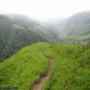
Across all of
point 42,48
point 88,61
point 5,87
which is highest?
point 42,48

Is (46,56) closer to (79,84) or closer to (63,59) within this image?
(63,59)

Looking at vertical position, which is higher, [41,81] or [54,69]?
[54,69]

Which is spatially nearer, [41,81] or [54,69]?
[41,81]

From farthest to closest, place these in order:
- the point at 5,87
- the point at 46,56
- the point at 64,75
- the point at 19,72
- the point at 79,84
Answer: the point at 46,56 < the point at 19,72 < the point at 5,87 < the point at 64,75 < the point at 79,84

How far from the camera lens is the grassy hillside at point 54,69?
66.6 m

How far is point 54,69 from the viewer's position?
260 feet

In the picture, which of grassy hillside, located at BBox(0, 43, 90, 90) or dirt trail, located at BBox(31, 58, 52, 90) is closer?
grassy hillside, located at BBox(0, 43, 90, 90)

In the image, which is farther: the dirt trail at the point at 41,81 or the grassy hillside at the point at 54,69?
the dirt trail at the point at 41,81

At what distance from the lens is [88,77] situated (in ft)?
215

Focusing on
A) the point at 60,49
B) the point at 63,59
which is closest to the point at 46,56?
the point at 60,49

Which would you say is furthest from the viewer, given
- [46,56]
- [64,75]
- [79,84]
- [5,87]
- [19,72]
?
[46,56]

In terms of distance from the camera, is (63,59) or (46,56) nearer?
(63,59)

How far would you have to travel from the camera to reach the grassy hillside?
218 feet

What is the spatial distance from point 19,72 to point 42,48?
83.2ft
